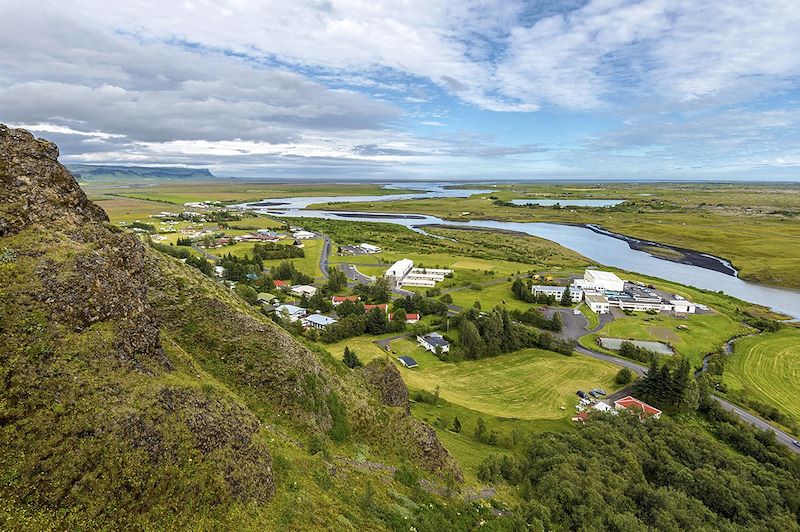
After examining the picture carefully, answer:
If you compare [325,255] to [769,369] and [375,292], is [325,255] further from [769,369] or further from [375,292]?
[769,369]

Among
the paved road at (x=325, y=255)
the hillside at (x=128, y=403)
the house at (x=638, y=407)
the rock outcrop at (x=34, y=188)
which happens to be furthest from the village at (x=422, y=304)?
the rock outcrop at (x=34, y=188)

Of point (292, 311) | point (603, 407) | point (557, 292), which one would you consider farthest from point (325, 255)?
point (603, 407)

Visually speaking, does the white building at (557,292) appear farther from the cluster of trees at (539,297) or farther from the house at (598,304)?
the house at (598,304)

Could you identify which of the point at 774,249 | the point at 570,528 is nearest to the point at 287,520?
the point at 570,528

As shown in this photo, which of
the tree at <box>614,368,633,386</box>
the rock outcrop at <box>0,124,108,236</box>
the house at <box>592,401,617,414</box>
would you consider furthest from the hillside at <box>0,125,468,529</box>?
the tree at <box>614,368,633,386</box>

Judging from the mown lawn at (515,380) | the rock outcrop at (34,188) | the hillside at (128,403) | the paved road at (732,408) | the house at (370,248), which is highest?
the rock outcrop at (34,188)

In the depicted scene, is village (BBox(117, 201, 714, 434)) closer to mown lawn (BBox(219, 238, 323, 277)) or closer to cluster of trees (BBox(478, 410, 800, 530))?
mown lawn (BBox(219, 238, 323, 277))

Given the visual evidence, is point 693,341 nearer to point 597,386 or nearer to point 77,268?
point 597,386
